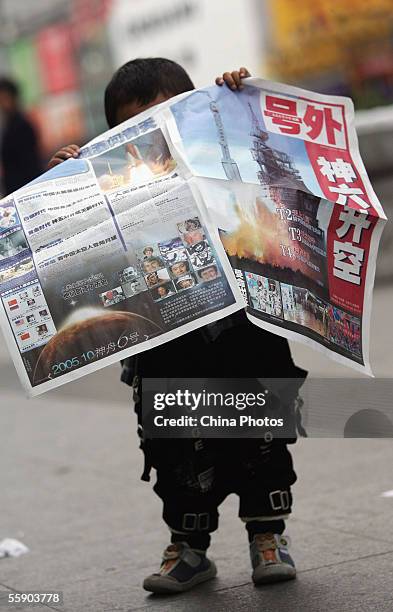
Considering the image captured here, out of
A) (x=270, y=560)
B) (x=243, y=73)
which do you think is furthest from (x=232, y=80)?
(x=270, y=560)

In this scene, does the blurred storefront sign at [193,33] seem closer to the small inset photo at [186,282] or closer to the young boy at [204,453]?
the young boy at [204,453]

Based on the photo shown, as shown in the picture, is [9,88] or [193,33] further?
[193,33]

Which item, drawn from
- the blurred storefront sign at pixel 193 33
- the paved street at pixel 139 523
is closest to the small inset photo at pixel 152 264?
the paved street at pixel 139 523

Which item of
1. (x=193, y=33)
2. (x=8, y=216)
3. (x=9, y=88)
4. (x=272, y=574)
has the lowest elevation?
(x=193, y=33)

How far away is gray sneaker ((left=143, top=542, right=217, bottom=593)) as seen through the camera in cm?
338

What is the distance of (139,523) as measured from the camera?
14.3ft

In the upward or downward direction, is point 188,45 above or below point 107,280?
below

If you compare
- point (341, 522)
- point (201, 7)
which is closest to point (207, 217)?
point (341, 522)

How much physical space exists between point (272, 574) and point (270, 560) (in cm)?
4

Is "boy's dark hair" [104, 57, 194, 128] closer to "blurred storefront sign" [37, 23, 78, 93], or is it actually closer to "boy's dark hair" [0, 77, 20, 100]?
"boy's dark hair" [0, 77, 20, 100]

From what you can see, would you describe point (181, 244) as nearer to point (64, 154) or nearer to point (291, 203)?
point (291, 203)

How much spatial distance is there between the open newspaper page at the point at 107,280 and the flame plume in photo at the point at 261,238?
7cm

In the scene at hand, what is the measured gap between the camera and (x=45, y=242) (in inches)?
111

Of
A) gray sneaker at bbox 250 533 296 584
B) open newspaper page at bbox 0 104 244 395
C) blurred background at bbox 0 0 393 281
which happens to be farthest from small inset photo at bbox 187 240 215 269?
blurred background at bbox 0 0 393 281
